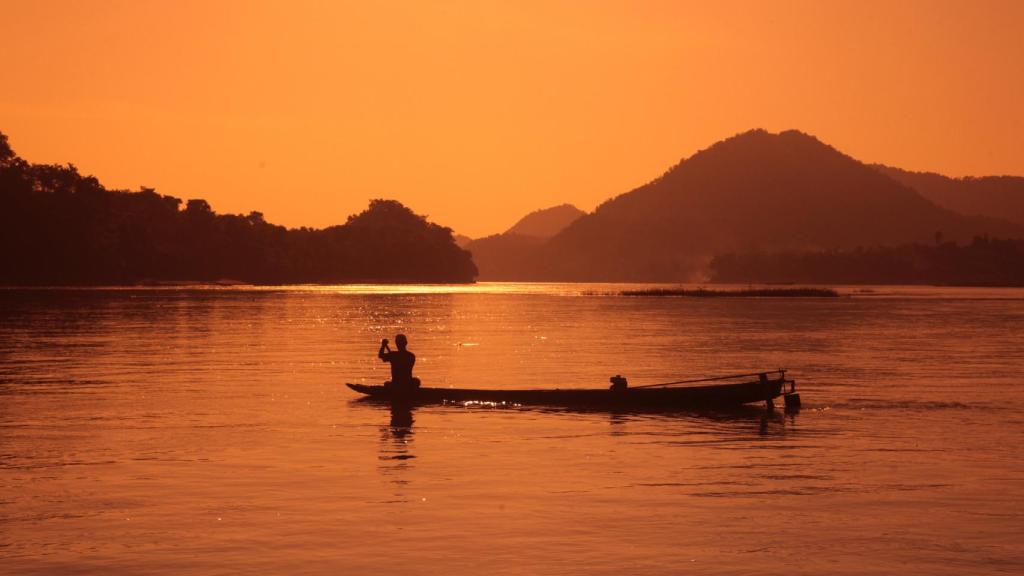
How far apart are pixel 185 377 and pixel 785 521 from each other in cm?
3312

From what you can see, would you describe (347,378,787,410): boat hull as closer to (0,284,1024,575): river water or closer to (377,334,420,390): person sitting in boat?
(0,284,1024,575): river water

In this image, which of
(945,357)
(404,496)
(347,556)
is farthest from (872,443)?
(945,357)

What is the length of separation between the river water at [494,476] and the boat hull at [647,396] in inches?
29.1

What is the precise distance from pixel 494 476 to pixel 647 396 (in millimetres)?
12387

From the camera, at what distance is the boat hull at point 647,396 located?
115ft

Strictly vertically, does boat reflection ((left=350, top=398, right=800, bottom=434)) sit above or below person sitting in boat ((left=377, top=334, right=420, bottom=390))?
below

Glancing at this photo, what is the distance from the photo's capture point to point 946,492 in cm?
2203

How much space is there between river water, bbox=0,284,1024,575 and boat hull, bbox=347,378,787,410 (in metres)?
0.74

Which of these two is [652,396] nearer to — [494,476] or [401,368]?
[401,368]

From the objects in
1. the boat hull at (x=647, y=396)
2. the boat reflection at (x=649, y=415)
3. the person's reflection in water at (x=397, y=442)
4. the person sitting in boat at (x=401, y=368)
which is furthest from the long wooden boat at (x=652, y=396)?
the person's reflection in water at (x=397, y=442)

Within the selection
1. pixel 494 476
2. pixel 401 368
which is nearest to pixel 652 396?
pixel 401 368

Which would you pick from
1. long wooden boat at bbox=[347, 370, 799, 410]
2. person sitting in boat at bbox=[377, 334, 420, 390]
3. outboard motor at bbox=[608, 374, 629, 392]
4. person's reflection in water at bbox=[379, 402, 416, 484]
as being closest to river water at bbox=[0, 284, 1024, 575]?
person's reflection in water at bbox=[379, 402, 416, 484]

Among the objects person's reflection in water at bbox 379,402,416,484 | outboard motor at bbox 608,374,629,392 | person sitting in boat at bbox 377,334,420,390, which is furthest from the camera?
person sitting in boat at bbox 377,334,420,390

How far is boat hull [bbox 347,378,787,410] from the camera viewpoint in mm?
35000
